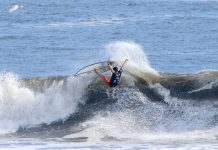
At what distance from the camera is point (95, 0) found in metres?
71.8

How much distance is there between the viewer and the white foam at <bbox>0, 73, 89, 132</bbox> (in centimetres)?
2620

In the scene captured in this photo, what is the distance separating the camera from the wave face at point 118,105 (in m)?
24.4

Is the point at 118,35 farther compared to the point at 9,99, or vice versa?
the point at 118,35

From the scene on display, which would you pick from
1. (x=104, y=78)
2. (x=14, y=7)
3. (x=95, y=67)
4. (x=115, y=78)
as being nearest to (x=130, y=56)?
(x=95, y=67)

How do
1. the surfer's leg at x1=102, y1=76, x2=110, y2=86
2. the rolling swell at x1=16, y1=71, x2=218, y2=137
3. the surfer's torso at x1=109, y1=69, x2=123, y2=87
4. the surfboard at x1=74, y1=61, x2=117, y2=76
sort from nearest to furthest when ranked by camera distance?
the surfer's torso at x1=109, y1=69, x2=123, y2=87 < the surfer's leg at x1=102, y1=76, x2=110, y2=86 < the rolling swell at x1=16, y1=71, x2=218, y2=137 < the surfboard at x1=74, y1=61, x2=117, y2=76

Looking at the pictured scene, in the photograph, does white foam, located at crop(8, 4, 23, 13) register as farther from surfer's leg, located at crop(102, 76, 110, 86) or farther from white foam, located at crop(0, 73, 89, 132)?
surfer's leg, located at crop(102, 76, 110, 86)

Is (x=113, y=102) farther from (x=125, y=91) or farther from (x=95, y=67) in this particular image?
(x=95, y=67)

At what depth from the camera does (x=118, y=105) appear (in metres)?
26.1

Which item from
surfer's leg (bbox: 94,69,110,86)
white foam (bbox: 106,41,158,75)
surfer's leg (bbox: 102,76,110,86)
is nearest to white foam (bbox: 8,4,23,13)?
white foam (bbox: 106,41,158,75)

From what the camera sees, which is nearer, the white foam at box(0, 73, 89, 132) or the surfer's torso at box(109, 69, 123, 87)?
the surfer's torso at box(109, 69, 123, 87)

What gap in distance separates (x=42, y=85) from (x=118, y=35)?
21569 millimetres

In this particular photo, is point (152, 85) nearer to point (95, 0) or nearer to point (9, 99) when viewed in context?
point (9, 99)

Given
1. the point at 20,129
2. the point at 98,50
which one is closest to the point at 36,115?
the point at 20,129

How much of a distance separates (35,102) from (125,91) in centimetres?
300
